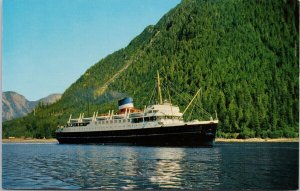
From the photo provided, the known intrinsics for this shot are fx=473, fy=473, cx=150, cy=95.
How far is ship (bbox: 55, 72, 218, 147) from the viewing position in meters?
36.9

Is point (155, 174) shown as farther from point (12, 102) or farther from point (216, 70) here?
point (216, 70)

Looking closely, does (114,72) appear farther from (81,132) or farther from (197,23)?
(197,23)

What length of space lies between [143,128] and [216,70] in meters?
24.3

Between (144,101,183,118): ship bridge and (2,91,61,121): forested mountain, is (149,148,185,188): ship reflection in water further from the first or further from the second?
(144,101,183,118): ship bridge

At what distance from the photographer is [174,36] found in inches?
2657

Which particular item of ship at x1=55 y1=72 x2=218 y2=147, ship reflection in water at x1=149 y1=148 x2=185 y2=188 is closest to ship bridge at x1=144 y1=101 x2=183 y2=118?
ship at x1=55 y1=72 x2=218 y2=147

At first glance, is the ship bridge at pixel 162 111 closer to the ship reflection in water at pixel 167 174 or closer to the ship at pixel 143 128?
the ship at pixel 143 128

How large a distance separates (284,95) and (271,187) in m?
37.8

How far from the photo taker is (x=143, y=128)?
4053 cm

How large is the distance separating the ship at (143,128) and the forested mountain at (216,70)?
1.88m

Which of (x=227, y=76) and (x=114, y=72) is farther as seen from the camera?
(x=227, y=76)

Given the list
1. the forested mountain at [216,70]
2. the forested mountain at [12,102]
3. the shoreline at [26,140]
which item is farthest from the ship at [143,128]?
the forested mountain at [12,102]

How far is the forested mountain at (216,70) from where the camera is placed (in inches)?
1982

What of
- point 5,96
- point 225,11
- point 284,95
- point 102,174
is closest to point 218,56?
point 225,11
